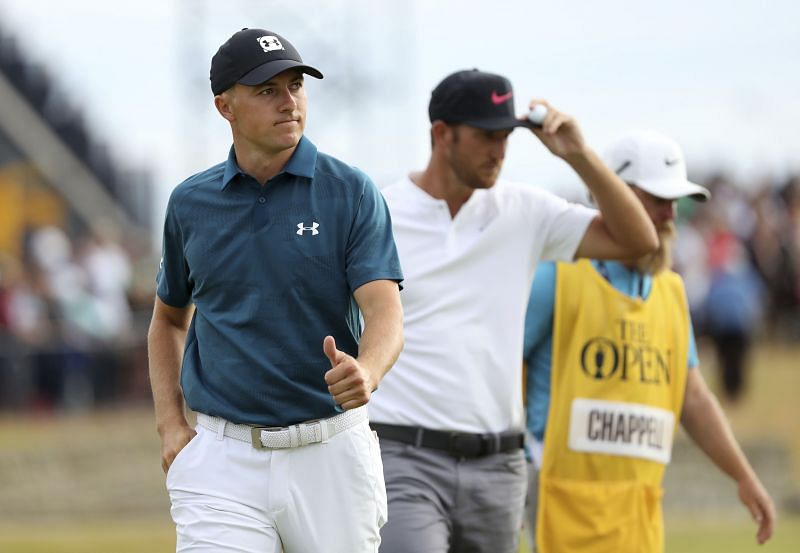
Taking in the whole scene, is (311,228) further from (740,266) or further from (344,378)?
(740,266)

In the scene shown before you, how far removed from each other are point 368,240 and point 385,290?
170mm

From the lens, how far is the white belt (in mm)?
5512

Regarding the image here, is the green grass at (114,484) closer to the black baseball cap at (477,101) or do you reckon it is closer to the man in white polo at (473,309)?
the man in white polo at (473,309)

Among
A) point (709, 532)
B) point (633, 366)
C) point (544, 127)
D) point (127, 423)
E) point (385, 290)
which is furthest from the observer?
point (127, 423)

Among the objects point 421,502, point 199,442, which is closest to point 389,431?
point 421,502

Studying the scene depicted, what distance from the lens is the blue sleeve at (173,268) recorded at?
584 cm

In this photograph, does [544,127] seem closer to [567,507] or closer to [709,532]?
[567,507]

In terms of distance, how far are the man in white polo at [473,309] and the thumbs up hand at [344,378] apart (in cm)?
175

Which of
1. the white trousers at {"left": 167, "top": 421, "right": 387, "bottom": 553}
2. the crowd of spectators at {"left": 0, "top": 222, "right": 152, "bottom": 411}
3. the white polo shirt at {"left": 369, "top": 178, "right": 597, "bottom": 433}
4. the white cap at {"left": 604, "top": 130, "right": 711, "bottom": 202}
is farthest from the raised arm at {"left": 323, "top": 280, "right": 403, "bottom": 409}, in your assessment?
the crowd of spectators at {"left": 0, "top": 222, "right": 152, "bottom": 411}

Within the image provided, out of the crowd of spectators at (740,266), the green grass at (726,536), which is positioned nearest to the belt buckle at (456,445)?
the green grass at (726,536)

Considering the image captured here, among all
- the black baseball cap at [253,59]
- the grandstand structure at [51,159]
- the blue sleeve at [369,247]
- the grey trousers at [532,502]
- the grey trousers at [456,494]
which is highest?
the black baseball cap at [253,59]

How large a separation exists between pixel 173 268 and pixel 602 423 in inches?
84.9

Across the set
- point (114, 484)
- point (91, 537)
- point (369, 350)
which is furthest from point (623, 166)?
point (114, 484)

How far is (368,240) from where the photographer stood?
18.3 ft
